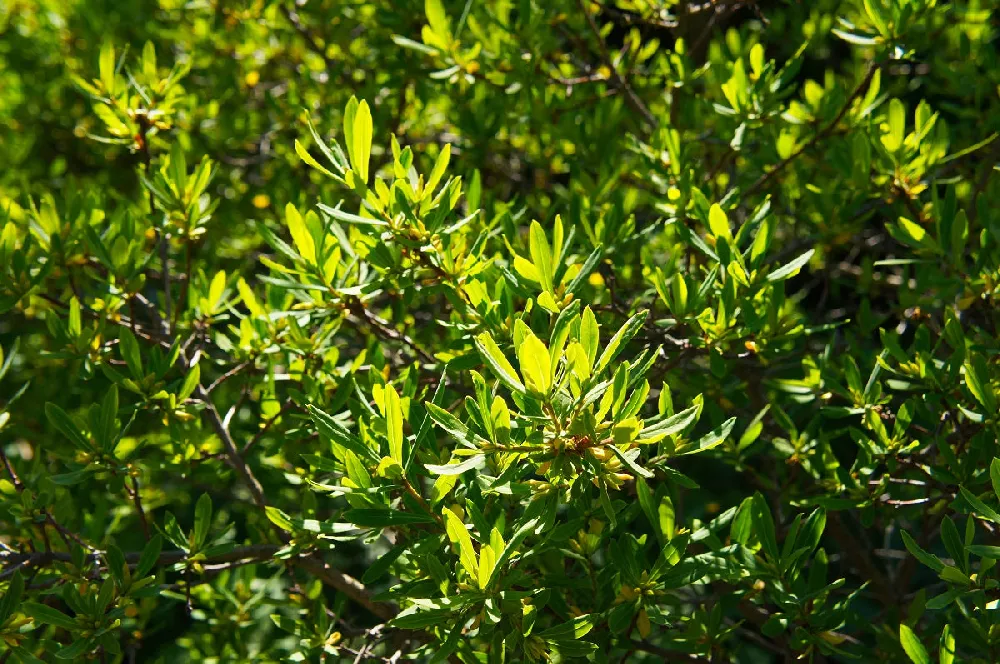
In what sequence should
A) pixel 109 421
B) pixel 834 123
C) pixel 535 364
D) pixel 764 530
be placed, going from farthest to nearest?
Result: pixel 834 123 < pixel 109 421 < pixel 764 530 < pixel 535 364

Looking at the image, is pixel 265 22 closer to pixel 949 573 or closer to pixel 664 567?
pixel 664 567

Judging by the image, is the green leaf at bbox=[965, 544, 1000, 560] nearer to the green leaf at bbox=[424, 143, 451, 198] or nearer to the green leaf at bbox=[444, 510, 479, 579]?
the green leaf at bbox=[444, 510, 479, 579]

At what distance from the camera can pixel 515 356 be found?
1.49m

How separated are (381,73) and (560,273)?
4.40ft

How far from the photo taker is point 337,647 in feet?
5.96

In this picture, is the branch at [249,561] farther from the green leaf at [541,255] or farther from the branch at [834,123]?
the branch at [834,123]

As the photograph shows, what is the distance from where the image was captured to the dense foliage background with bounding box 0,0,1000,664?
1.37m

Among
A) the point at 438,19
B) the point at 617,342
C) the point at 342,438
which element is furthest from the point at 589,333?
the point at 438,19

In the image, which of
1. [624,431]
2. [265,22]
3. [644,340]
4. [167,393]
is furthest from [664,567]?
[265,22]

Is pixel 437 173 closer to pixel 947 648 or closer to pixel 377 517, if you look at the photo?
pixel 377 517

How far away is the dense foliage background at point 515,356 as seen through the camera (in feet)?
4.50

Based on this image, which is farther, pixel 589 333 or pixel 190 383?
pixel 190 383

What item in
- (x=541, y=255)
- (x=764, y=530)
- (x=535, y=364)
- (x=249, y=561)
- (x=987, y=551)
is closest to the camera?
(x=535, y=364)

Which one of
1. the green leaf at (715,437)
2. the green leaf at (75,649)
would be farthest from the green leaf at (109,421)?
the green leaf at (715,437)
